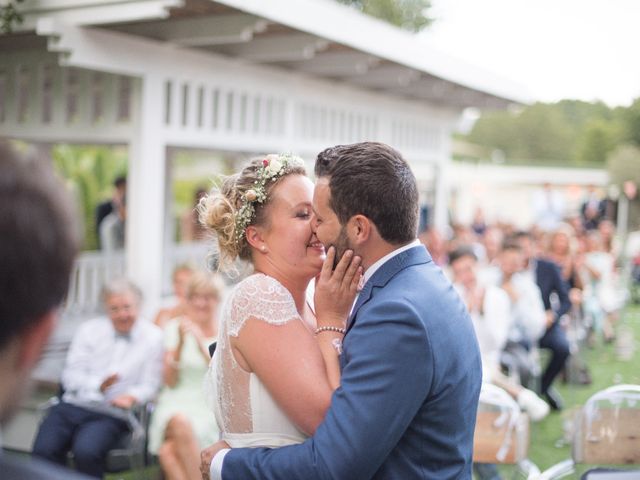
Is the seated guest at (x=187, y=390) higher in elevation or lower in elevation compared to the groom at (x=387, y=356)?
lower

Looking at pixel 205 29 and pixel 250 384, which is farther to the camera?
pixel 205 29

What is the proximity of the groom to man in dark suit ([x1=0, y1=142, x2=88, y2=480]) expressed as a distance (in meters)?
0.94

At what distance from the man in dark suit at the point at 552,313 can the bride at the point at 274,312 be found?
5824 millimetres

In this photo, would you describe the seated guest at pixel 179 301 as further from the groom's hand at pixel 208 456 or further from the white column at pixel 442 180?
the white column at pixel 442 180

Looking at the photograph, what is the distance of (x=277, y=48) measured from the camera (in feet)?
22.6

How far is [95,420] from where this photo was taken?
17.2 ft

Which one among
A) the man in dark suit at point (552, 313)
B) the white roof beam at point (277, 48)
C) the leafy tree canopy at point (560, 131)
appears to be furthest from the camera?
the leafy tree canopy at point (560, 131)

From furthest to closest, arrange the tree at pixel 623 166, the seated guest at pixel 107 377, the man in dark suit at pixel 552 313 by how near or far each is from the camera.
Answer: the tree at pixel 623 166, the man in dark suit at pixel 552 313, the seated guest at pixel 107 377

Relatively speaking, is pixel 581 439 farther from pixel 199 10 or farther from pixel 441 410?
pixel 199 10

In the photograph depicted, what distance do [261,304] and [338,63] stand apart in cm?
594

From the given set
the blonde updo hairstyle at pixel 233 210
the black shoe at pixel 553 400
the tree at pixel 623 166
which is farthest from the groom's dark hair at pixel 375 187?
the tree at pixel 623 166

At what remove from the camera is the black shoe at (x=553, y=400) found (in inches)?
306

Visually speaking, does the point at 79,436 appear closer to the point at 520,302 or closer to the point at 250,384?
the point at 250,384

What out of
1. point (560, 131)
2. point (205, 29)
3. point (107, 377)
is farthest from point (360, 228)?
point (560, 131)
